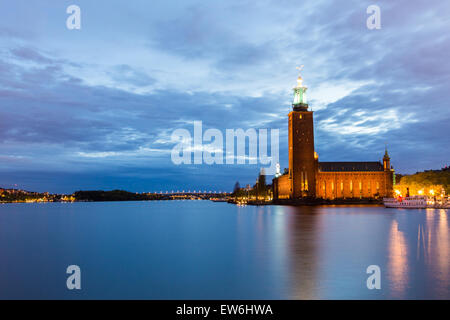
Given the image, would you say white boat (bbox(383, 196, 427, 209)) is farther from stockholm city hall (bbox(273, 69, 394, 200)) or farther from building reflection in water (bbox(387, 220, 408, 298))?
building reflection in water (bbox(387, 220, 408, 298))

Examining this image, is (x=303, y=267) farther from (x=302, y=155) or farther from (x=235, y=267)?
(x=302, y=155)

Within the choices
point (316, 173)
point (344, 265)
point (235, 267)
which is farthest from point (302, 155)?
point (235, 267)

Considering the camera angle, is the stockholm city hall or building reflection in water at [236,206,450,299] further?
the stockholm city hall

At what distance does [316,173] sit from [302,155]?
27.6ft

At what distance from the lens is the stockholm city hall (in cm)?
12064

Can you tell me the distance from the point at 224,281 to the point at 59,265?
864 centimetres

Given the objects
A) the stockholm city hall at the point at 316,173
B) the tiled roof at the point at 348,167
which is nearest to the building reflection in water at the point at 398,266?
the stockholm city hall at the point at 316,173

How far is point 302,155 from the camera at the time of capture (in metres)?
121

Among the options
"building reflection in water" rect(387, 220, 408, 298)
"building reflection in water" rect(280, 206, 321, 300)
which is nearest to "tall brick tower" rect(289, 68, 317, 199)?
"building reflection in water" rect(280, 206, 321, 300)

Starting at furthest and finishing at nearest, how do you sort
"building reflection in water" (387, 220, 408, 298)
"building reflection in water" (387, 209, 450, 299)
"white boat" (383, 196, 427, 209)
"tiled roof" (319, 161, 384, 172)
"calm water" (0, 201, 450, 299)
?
"tiled roof" (319, 161, 384, 172) → "white boat" (383, 196, 427, 209) → "building reflection in water" (387, 220, 408, 298) → "calm water" (0, 201, 450, 299) → "building reflection in water" (387, 209, 450, 299)

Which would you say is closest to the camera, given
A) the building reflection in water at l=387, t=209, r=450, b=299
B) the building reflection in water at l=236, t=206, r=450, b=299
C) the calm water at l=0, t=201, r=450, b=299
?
the building reflection in water at l=387, t=209, r=450, b=299

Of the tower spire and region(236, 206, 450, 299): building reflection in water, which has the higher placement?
the tower spire
